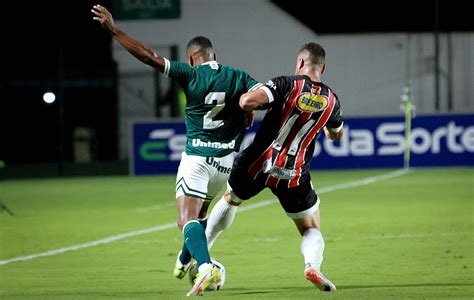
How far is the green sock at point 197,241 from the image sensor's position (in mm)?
9055

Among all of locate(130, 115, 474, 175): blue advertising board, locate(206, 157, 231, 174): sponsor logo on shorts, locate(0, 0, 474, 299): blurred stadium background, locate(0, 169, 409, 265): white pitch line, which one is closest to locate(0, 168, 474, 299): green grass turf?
locate(0, 0, 474, 299): blurred stadium background

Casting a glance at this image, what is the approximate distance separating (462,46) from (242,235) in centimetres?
3101

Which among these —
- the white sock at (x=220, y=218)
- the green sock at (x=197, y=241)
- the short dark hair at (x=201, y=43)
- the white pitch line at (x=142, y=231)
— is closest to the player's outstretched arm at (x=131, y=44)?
the short dark hair at (x=201, y=43)

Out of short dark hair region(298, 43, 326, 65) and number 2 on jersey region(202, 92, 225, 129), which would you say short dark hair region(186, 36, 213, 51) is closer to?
number 2 on jersey region(202, 92, 225, 129)

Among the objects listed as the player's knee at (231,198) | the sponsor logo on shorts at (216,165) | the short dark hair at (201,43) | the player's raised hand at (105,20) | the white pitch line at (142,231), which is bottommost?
the white pitch line at (142,231)

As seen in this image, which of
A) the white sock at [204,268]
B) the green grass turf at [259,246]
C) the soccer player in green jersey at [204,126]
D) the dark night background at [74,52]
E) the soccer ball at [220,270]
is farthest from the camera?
the dark night background at [74,52]

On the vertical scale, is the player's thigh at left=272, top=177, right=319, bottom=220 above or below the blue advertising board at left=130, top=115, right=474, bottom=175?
above

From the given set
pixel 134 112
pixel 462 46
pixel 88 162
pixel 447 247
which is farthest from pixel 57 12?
pixel 447 247

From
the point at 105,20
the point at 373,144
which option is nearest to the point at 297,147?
the point at 105,20

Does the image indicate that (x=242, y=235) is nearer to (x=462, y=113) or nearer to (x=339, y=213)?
(x=339, y=213)

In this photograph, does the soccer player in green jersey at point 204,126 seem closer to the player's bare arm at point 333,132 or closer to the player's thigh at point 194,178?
the player's thigh at point 194,178

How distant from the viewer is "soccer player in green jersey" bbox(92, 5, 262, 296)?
9.45 meters

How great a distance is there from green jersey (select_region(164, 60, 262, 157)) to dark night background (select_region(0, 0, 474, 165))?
85.4 ft

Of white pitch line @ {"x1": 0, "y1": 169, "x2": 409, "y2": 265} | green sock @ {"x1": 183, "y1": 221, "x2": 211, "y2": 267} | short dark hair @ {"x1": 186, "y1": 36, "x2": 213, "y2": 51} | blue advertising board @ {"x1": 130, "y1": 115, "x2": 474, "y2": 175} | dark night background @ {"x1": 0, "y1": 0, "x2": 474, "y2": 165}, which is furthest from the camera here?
dark night background @ {"x1": 0, "y1": 0, "x2": 474, "y2": 165}
